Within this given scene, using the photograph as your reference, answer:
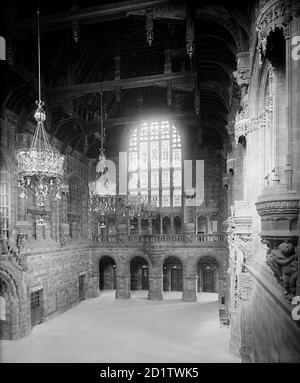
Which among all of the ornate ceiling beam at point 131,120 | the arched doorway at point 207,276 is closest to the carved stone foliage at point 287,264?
the ornate ceiling beam at point 131,120

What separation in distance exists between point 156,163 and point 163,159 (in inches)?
22.0

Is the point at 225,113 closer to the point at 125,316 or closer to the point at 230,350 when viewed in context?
the point at 230,350

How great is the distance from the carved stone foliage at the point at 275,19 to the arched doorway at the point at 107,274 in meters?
22.1

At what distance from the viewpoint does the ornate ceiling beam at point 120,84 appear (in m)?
13.0

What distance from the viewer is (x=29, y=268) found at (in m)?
14.2

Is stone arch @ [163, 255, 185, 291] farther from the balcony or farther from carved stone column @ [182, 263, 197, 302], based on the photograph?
the balcony

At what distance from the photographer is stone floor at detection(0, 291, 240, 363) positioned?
11633mm

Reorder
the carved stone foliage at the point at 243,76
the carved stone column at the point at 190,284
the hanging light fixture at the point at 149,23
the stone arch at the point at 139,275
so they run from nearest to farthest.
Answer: the carved stone foliage at the point at 243,76
the hanging light fixture at the point at 149,23
the carved stone column at the point at 190,284
the stone arch at the point at 139,275

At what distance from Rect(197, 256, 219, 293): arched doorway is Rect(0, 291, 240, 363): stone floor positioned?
152 inches

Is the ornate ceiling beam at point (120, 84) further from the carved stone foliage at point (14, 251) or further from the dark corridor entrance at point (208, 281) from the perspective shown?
the dark corridor entrance at point (208, 281)

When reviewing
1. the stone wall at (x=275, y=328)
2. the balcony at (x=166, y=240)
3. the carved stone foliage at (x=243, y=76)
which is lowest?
the balcony at (x=166, y=240)

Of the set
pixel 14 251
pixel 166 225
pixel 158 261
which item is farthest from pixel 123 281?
pixel 14 251

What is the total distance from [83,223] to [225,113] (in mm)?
11470
